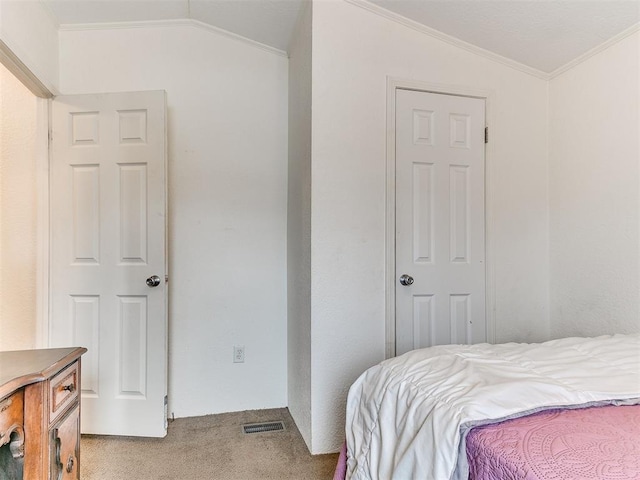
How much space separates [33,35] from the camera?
207cm

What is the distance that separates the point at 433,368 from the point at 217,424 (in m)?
1.69

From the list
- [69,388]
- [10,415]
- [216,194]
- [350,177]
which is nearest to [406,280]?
[350,177]

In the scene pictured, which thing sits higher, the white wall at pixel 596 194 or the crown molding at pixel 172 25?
the crown molding at pixel 172 25

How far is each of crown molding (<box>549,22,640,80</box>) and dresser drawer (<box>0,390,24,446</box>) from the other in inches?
113

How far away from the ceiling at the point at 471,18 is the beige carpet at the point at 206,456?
7.84 ft

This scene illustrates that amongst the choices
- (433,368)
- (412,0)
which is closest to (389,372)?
(433,368)

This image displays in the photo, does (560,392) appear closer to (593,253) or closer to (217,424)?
(593,253)

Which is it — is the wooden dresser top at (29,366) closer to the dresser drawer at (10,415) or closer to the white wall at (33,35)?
the dresser drawer at (10,415)

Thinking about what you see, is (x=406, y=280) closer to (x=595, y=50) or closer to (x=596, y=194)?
(x=596, y=194)

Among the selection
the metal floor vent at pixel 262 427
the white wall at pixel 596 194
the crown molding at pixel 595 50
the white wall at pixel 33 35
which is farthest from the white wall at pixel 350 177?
the white wall at pixel 33 35

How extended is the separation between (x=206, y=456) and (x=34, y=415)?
1137 millimetres

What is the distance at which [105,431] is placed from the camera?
2178mm

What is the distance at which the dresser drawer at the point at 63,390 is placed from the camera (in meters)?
1.12

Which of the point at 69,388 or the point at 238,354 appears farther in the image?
the point at 238,354
